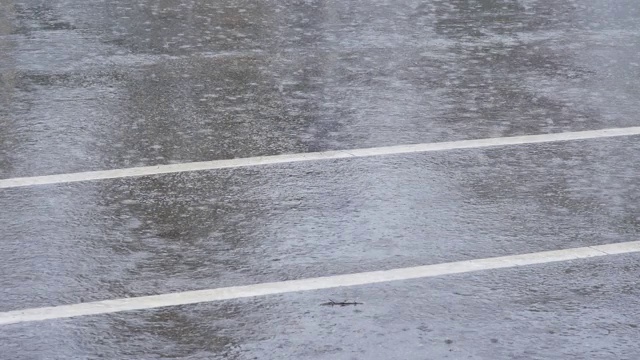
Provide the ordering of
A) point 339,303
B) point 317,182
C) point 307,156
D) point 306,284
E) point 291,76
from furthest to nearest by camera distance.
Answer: point 291,76 → point 307,156 → point 317,182 → point 306,284 → point 339,303

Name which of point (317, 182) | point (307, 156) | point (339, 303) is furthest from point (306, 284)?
point (307, 156)

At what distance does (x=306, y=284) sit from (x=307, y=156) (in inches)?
77.7

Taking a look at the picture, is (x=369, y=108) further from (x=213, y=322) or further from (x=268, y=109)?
(x=213, y=322)

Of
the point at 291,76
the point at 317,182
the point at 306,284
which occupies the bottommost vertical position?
the point at 291,76

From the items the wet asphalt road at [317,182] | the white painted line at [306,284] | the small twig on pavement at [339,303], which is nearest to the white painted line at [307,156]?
the wet asphalt road at [317,182]

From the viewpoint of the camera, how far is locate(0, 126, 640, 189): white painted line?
6961mm

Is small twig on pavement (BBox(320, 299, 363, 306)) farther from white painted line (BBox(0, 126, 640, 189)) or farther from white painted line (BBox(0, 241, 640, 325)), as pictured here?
white painted line (BBox(0, 126, 640, 189))

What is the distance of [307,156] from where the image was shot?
24.3ft

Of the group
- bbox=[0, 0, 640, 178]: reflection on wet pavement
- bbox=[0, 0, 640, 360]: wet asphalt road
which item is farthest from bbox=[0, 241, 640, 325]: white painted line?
bbox=[0, 0, 640, 178]: reflection on wet pavement

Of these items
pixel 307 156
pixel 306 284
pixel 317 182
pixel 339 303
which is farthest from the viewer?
pixel 307 156

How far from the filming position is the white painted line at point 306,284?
5.26 m

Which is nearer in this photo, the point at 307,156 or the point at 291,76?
the point at 307,156

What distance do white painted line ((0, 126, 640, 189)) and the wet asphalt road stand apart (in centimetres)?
10

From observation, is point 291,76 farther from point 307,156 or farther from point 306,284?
point 306,284
